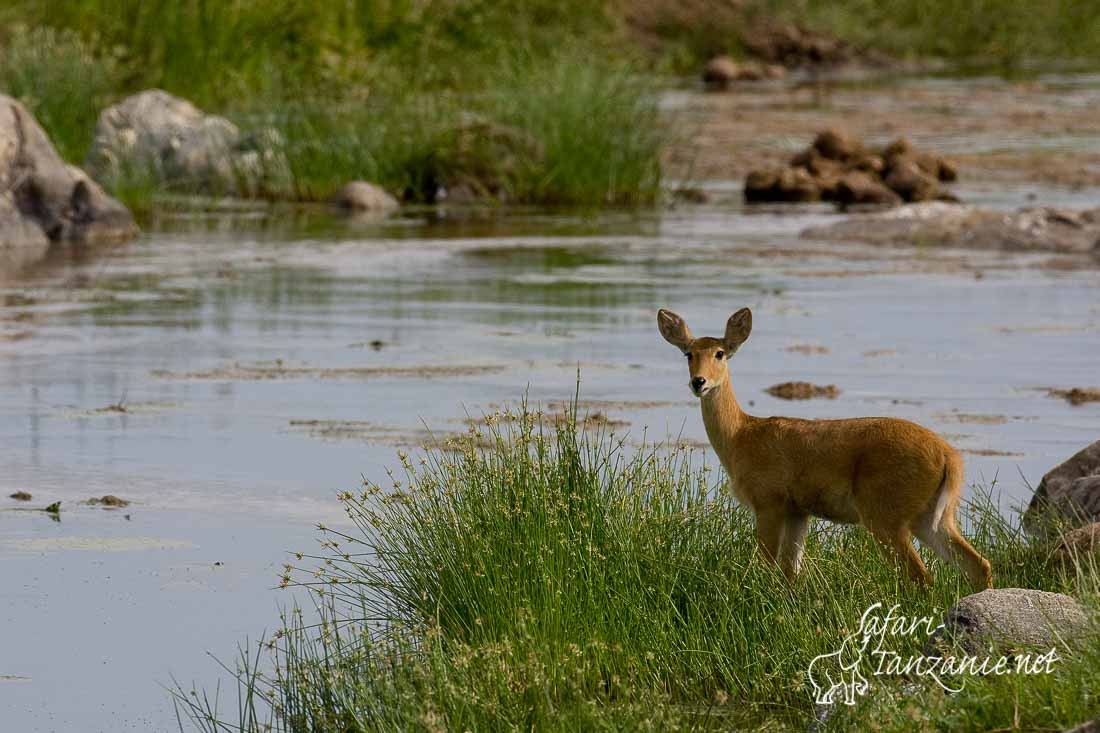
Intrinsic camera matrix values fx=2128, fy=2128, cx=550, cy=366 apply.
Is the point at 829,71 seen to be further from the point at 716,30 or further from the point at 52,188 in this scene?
the point at 52,188

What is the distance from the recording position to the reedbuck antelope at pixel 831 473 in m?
7.85

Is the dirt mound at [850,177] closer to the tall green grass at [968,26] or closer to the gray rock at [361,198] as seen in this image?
the gray rock at [361,198]

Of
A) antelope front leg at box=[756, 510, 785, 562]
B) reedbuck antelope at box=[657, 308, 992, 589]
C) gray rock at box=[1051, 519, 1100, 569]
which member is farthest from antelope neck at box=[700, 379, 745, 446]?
gray rock at box=[1051, 519, 1100, 569]

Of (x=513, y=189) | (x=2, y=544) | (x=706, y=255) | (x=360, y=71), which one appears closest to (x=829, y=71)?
(x=360, y=71)

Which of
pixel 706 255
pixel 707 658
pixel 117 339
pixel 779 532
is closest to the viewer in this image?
pixel 707 658

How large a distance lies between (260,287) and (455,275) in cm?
222

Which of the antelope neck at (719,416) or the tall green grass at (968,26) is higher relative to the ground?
the tall green grass at (968,26)

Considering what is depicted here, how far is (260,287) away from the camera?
21.2 m

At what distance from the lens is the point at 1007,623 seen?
684 centimetres

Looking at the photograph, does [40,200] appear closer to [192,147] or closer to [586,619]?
[192,147]

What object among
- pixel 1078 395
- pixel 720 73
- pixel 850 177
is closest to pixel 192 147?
pixel 850 177

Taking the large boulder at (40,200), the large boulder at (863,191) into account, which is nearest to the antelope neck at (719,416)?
the large boulder at (40,200)

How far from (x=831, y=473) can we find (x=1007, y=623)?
1351mm

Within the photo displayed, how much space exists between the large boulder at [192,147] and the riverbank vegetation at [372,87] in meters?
0.23
